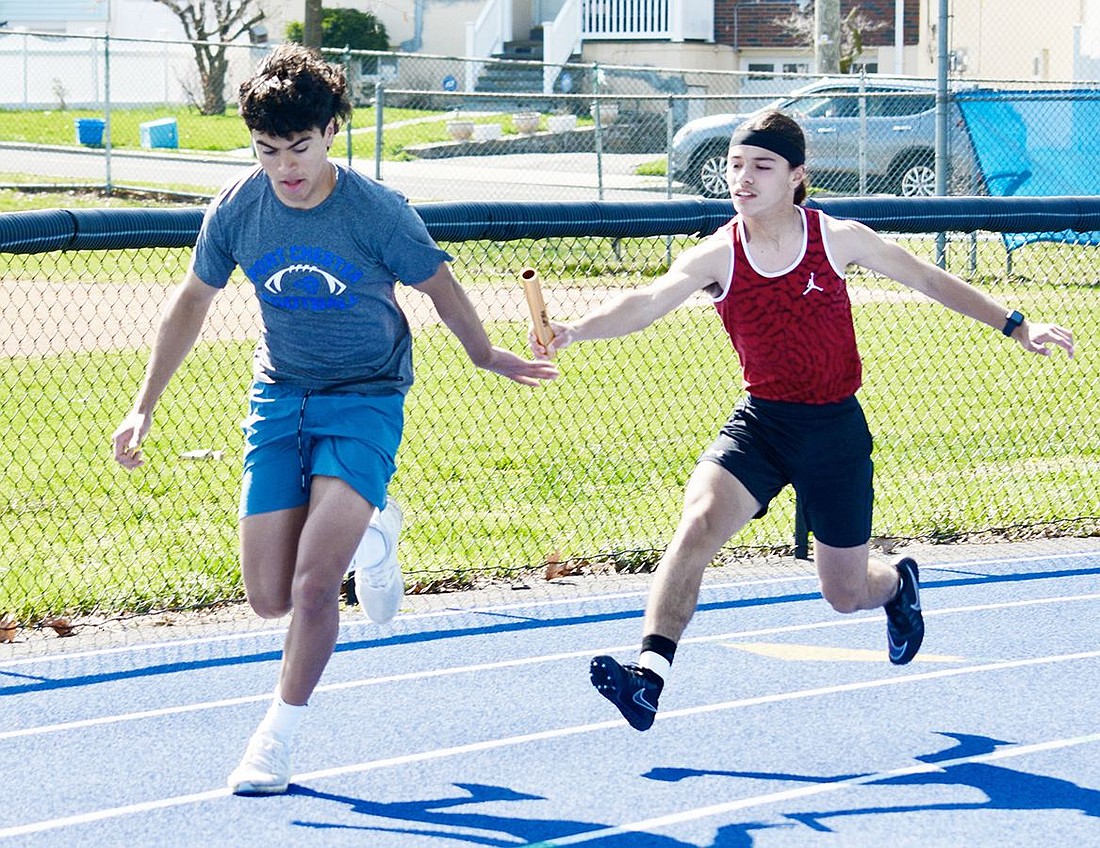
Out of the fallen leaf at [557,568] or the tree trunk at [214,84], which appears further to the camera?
the tree trunk at [214,84]

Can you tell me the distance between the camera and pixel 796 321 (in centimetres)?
535

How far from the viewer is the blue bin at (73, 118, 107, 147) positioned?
31161 mm

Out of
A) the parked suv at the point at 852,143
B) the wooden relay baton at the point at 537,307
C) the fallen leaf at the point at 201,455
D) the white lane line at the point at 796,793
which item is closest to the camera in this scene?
the white lane line at the point at 796,793

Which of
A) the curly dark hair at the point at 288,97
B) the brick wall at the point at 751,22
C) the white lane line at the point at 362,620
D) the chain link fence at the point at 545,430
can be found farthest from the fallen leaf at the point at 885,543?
the brick wall at the point at 751,22

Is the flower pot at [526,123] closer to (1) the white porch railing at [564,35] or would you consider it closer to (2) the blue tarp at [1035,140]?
(1) the white porch railing at [564,35]

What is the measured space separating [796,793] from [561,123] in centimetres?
2503

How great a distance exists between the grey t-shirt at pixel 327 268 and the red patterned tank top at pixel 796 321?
97 cm

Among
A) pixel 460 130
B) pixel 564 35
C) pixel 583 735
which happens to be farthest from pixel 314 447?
pixel 564 35

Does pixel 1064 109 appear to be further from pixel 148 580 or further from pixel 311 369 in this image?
pixel 311 369

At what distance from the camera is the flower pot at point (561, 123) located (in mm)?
28858

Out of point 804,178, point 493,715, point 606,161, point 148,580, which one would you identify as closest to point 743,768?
point 493,715

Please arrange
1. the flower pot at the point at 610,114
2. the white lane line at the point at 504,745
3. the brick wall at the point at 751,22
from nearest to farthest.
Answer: the white lane line at the point at 504,745, the flower pot at the point at 610,114, the brick wall at the point at 751,22

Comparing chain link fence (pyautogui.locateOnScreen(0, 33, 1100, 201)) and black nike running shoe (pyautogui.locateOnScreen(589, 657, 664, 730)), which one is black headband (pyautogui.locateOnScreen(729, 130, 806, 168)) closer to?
black nike running shoe (pyautogui.locateOnScreen(589, 657, 664, 730))

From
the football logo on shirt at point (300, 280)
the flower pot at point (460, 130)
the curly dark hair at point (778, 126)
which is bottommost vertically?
the football logo on shirt at point (300, 280)
